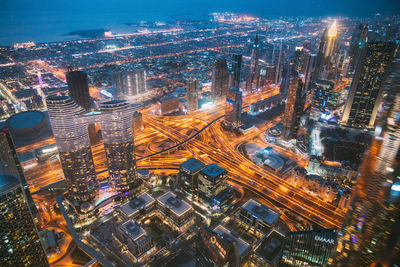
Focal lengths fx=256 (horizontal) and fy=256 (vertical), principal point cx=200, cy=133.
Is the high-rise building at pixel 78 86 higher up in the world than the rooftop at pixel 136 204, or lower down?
higher up

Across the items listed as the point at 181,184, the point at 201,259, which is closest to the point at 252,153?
the point at 181,184

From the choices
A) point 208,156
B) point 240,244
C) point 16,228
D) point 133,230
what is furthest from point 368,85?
point 16,228

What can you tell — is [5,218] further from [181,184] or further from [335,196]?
[335,196]

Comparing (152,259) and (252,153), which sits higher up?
(252,153)

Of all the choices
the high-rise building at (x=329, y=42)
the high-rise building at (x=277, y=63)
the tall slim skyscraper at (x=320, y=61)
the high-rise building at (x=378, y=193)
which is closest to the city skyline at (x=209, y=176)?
the high-rise building at (x=378, y=193)

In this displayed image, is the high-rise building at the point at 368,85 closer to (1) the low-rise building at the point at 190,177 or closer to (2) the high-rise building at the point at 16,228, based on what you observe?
(1) the low-rise building at the point at 190,177

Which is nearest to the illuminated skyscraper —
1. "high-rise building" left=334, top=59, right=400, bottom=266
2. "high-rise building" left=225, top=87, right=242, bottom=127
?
"high-rise building" left=225, top=87, right=242, bottom=127

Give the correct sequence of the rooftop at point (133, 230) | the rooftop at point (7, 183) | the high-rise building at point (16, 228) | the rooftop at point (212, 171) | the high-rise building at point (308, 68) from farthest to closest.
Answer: the high-rise building at point (308, 68), the rooftop at point (212, 171), the rooftop at point (133, 230), the high-rise building at point (16, 228), the rooftop at point (7, 183)
